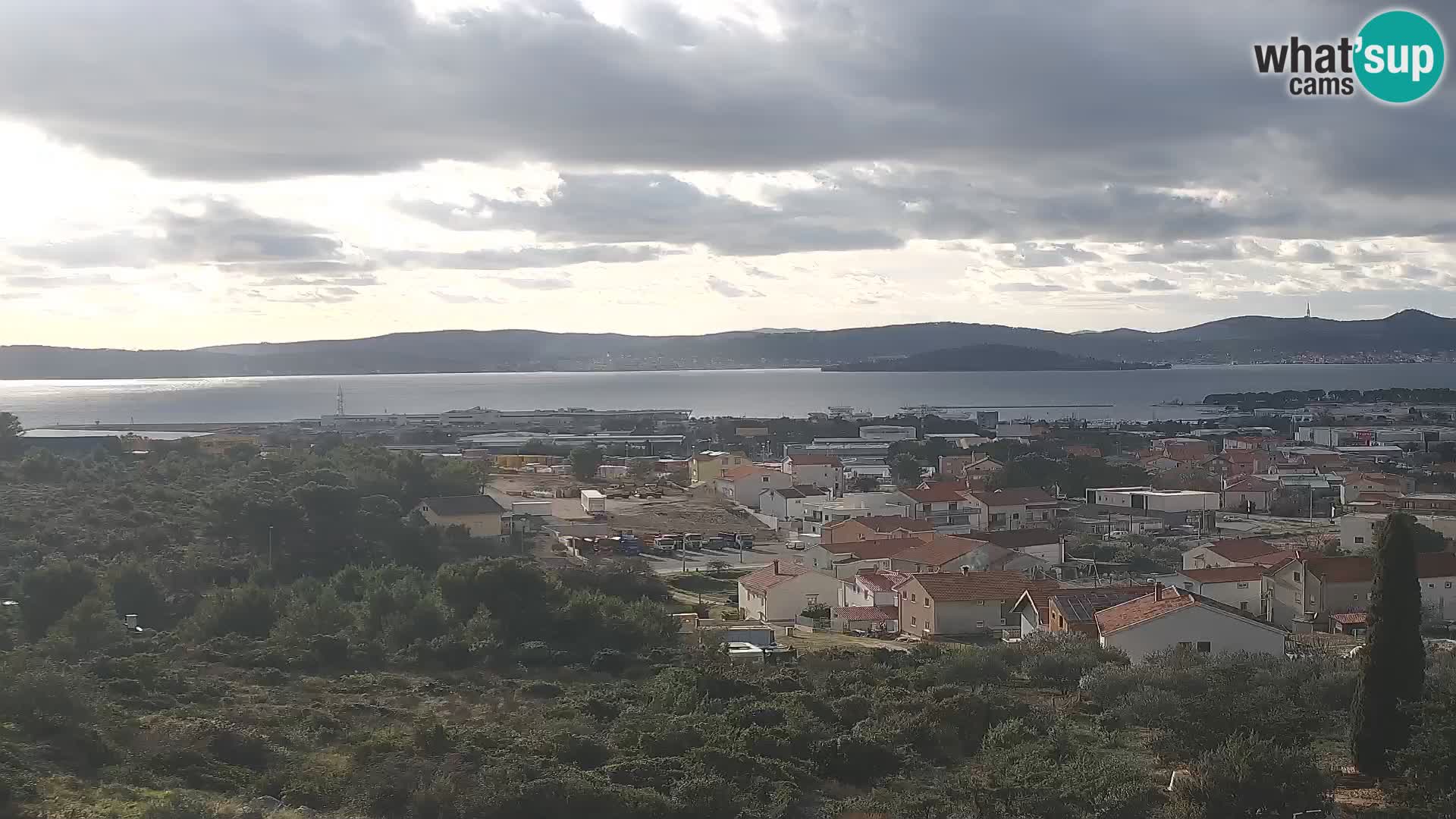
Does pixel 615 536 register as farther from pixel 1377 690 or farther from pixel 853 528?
pixel 1377 690

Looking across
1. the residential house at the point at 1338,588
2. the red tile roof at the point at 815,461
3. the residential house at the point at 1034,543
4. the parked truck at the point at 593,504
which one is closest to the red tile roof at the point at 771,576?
the residential house at the point at 1034,543

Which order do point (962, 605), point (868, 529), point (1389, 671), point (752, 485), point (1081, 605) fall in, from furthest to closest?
point (752, 485) → point (868, 529) → point (962, 605) → point (1081, 605) → point (1389, 671)

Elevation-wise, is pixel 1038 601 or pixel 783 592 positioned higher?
pixel 1038 601

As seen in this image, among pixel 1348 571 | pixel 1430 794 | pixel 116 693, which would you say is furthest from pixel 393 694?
pixel 1348 571

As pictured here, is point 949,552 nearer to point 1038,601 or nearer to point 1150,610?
point 1038,601

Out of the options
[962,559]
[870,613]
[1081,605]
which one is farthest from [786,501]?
[1081,605]

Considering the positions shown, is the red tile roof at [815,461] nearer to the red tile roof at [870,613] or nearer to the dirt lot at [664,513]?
the dirt lot at [664,513]

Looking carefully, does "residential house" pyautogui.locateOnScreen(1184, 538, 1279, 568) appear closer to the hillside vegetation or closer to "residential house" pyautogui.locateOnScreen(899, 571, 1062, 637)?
"residential house" pyautogui.locateOnScreen(899, 571, 1062, 637)
